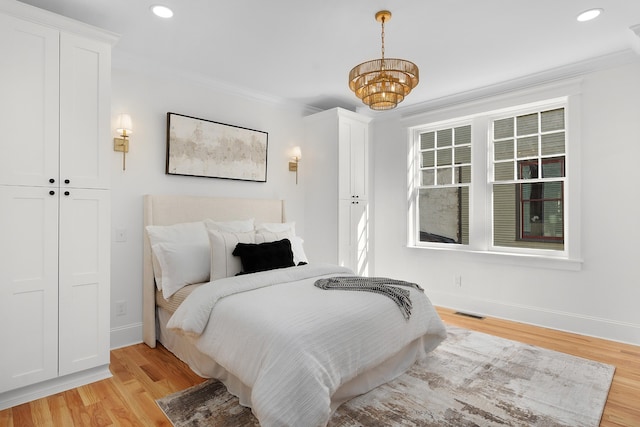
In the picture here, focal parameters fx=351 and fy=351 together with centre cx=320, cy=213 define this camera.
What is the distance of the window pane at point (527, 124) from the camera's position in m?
3.82

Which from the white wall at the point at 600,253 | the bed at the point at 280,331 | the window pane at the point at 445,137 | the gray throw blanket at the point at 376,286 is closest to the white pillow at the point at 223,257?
the bed at the point at 280,331

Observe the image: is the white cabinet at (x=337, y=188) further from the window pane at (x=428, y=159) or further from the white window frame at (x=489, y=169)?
the window pane at (x=428, y=159)

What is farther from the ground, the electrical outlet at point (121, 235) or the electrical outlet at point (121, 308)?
the electrical outlet at point (121, 235)

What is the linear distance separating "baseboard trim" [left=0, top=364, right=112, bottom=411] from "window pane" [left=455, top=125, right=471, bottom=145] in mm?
4265

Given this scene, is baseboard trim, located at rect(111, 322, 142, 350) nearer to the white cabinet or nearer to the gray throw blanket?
the gray throw blanket

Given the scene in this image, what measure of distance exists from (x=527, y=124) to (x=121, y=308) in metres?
4.52

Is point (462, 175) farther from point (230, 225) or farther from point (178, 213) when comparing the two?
point (178, 213)

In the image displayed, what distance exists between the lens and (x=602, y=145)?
333 cm

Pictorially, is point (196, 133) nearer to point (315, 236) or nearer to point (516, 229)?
point (315, 236)

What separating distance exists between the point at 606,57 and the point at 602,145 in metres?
0.80

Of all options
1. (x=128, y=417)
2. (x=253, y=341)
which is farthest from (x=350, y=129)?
(x=128, y=417)

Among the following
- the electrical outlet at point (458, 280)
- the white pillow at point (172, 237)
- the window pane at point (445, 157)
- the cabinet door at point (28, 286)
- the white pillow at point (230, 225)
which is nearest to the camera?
the cabinet door at point (28, 286)

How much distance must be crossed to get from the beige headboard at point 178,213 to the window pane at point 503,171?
2679 mm

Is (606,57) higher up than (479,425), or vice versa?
(606,57)
